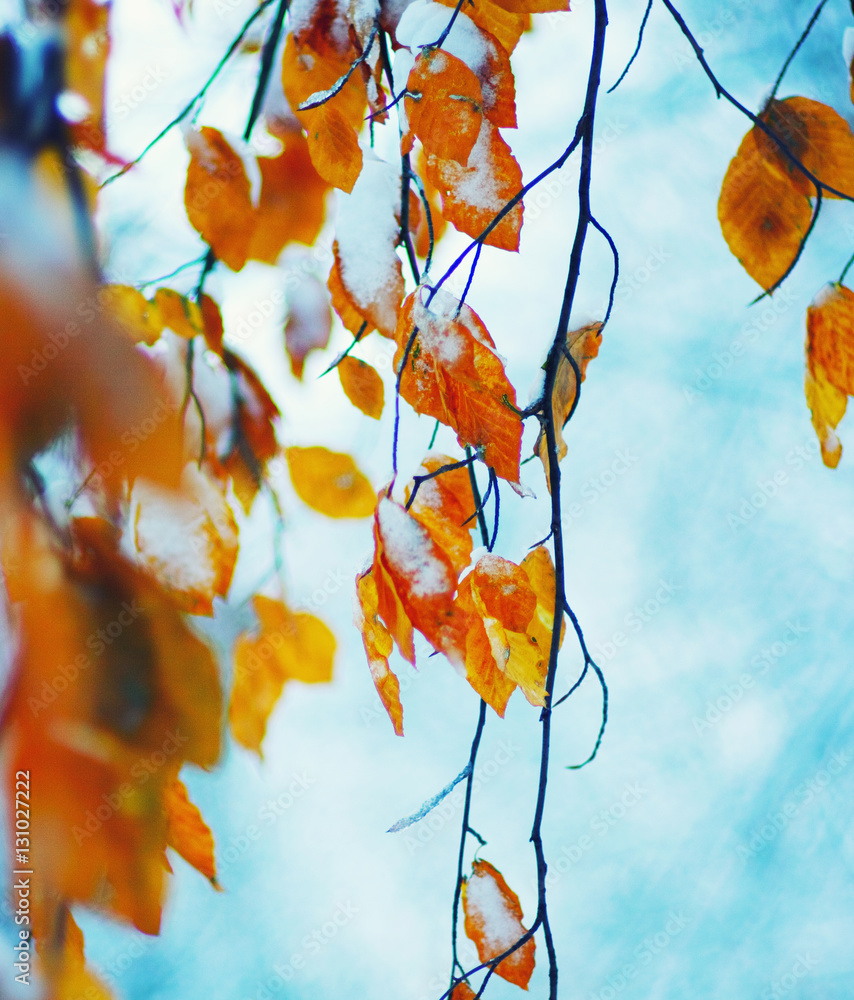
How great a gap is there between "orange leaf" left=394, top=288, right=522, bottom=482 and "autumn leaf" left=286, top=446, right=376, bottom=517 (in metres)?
0.28

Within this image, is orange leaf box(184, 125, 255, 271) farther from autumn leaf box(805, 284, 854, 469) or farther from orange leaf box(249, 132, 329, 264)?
autumn leaf box(805, 284, 854, 469)

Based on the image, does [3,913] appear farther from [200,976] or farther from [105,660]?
[105,660]

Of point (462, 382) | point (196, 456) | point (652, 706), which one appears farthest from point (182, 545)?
point (652, 706)

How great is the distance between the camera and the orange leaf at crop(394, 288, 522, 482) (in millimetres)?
245

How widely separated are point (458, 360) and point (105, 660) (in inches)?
14.8

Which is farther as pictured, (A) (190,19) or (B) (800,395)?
(B) (800,395)

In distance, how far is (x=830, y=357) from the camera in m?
0.32

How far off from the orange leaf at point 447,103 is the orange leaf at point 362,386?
0.54ft

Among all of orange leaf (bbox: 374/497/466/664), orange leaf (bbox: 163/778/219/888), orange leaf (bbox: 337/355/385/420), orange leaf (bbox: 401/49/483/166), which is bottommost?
orange leaf (bbox: 163/778/219/888)

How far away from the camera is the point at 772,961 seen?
2.84ft

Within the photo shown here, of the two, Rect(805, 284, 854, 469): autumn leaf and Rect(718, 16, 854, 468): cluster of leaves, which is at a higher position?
Rect(718, 16, 854, 468): cluster of leaves

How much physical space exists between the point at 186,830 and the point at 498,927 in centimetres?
19

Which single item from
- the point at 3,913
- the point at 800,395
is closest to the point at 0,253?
the point at 3,913

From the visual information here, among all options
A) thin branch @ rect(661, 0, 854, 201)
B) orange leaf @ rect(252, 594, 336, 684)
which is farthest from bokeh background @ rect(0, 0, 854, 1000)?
thin branch @ rect(661, 0, 854, 201)
